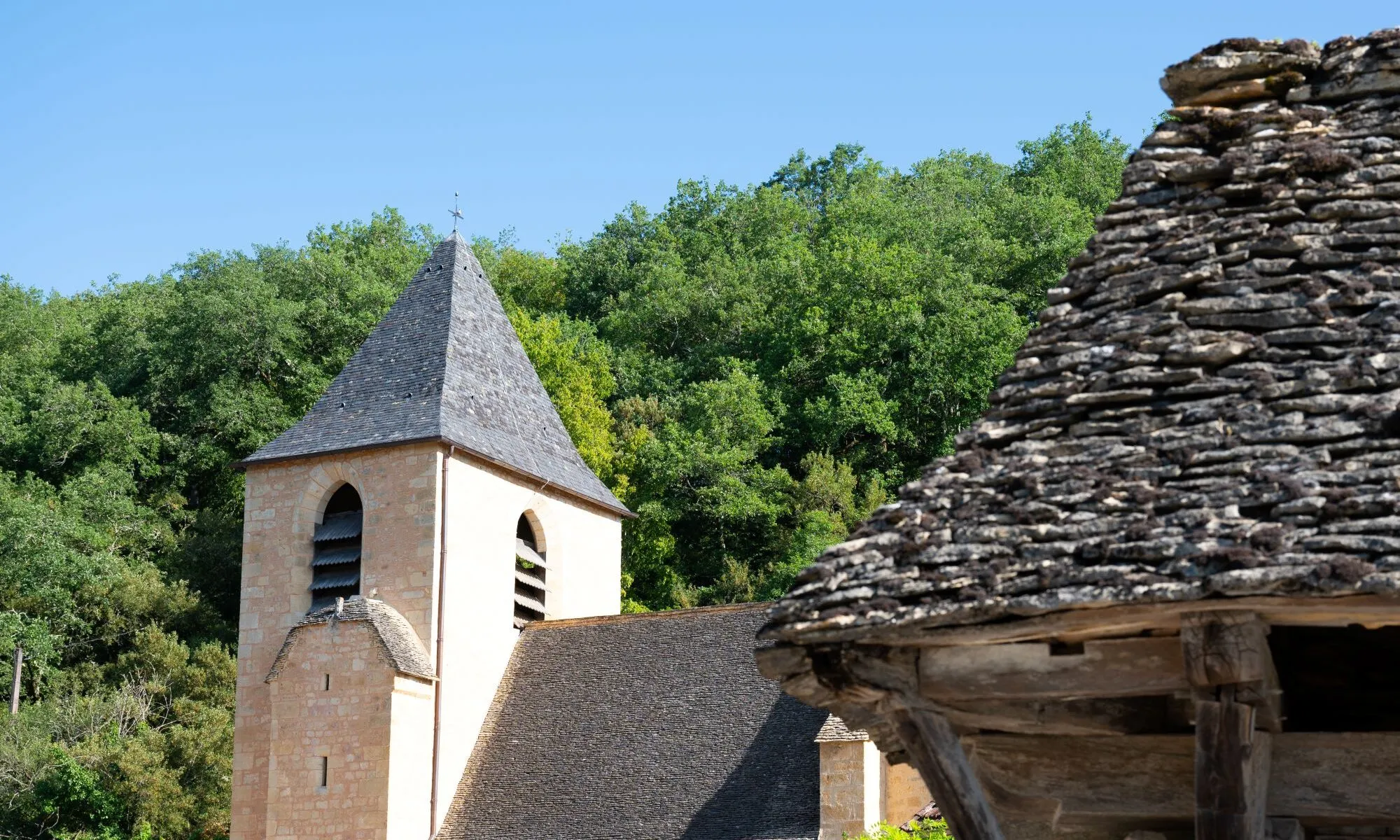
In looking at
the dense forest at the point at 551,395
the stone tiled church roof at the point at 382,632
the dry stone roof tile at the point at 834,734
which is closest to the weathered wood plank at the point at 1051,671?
the dry stone roof tile at the point at 834,734

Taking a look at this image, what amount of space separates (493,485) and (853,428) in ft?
55.2

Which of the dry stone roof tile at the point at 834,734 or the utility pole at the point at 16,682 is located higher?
the utility pole at the point at 16,682

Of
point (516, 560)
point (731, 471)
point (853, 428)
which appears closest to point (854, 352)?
point (853, 428)

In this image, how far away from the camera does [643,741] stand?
19.9m

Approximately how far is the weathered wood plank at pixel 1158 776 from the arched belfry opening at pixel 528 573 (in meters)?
16.7

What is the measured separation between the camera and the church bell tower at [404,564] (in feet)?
66.6

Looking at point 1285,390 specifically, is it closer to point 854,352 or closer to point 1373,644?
point 1373,644

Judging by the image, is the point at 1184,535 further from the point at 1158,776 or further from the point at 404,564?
the point at 404,564

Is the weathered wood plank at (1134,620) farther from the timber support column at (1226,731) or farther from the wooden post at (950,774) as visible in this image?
the wooden post at (950,774)

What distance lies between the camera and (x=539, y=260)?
47562mm

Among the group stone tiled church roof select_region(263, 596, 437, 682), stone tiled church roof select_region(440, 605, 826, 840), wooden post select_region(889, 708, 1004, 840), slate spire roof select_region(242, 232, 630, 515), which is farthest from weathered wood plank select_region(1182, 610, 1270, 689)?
slate spire roof select_region(242, 232, 630, 515)

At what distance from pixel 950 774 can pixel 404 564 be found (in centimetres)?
1593

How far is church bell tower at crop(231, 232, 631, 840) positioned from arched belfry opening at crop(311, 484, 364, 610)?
0.03m

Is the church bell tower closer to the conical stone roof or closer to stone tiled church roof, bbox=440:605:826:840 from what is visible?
stone tiled church roof, bbox=440:605:826:840
